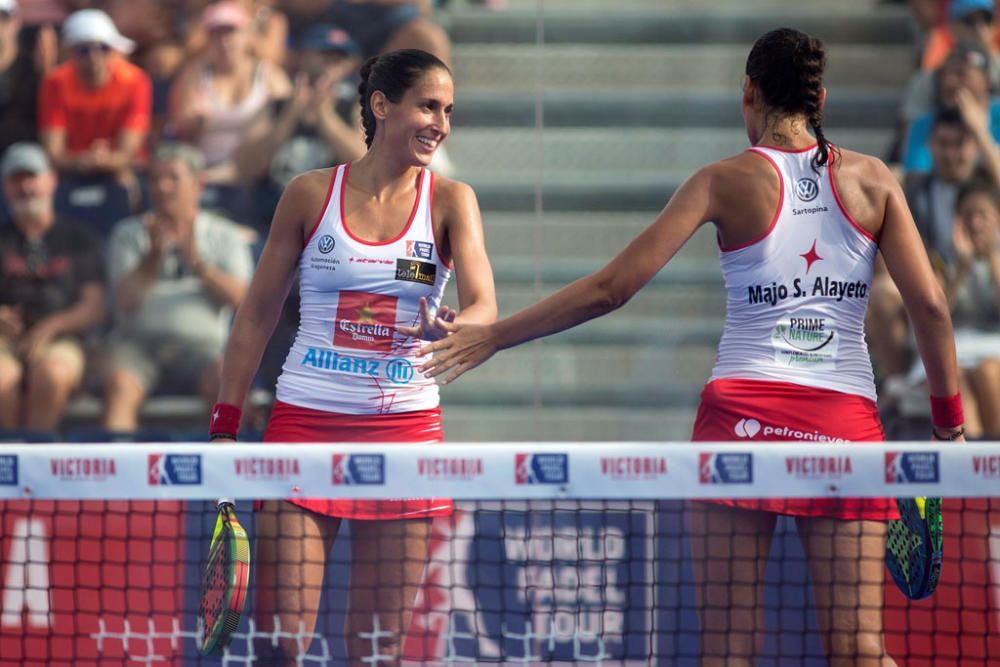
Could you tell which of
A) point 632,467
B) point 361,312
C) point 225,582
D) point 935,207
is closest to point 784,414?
point 632,467

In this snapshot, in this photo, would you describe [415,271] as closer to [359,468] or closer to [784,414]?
[359,468]

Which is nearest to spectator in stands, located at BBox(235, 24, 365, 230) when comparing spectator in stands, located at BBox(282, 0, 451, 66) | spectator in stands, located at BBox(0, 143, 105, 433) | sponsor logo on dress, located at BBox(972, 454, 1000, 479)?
spectator in stands, located at BBox(282, 0, 451, 66)

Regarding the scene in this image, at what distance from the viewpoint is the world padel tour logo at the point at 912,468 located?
117 inches

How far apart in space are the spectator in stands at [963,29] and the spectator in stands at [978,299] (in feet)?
3.02

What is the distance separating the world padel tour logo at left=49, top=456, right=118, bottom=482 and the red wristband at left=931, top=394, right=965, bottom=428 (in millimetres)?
2065

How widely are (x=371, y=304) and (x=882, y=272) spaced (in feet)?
11.5

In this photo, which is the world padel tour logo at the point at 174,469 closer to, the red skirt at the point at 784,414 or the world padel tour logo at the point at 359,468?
the world padel tour logo at the point at 359,468

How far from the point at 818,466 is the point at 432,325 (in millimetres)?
995

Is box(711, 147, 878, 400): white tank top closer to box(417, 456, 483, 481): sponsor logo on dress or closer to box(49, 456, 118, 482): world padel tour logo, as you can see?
box(417, 456, 483, 481): sponsor logo on dress

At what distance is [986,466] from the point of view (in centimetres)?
300

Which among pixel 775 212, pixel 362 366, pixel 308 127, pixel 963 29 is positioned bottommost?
pixel 362 366

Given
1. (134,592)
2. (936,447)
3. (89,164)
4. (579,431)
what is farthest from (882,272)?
(89,164)

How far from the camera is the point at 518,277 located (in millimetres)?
6492

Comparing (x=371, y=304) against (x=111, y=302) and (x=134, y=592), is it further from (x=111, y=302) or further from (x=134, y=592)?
(x=111, y=302)
